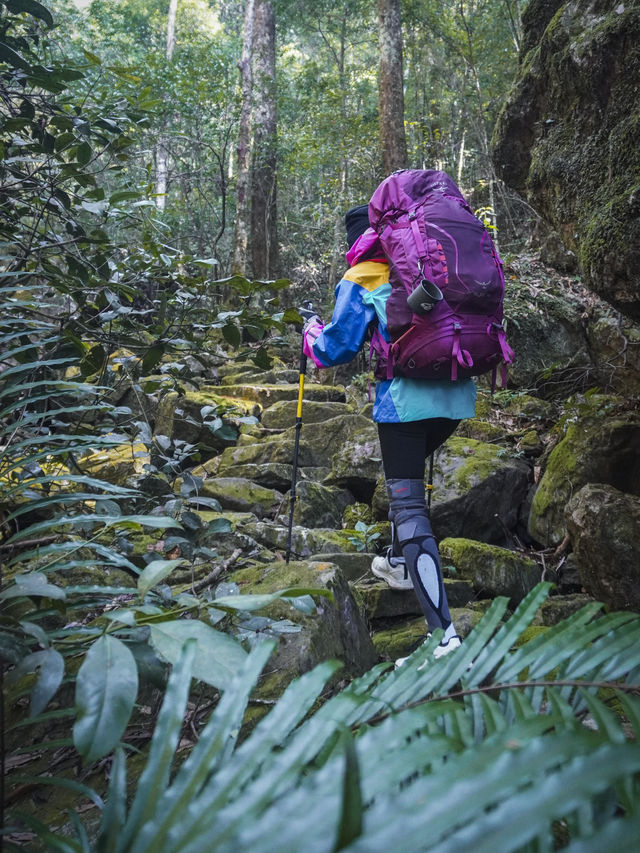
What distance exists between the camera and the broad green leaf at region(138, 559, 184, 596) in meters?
0.94

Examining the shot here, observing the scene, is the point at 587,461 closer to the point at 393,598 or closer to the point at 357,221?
the point at 393,598

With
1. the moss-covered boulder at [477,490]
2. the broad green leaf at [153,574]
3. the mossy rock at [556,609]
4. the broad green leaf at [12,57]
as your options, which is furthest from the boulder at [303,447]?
the broad green leaf at [153,574]

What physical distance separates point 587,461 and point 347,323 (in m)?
2.55

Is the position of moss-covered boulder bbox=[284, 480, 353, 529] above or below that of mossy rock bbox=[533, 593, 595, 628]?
above

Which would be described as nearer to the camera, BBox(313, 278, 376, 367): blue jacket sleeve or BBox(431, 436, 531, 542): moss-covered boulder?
BBox(313, 278, 376, 367): blue jacket sleeve

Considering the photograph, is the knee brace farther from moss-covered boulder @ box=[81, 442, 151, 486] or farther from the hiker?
moss-covered boulder @ box=[81, 442, 151, 486]

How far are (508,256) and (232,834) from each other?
27.5ft

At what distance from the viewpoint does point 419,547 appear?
8.82 ft

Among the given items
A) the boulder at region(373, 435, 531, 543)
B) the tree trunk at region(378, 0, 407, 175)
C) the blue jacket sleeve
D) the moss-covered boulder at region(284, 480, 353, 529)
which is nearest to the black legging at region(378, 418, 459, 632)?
the blue jacket sleeve

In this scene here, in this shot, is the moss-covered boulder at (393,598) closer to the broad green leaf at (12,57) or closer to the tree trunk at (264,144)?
the broad green leaf at (12,57)

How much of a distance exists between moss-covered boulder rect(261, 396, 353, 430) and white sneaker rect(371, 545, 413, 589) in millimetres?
3695

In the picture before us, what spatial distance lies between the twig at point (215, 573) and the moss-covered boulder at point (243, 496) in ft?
5.85

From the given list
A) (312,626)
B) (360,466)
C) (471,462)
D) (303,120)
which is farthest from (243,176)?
(312,626)

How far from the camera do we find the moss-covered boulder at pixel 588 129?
10.0ft
